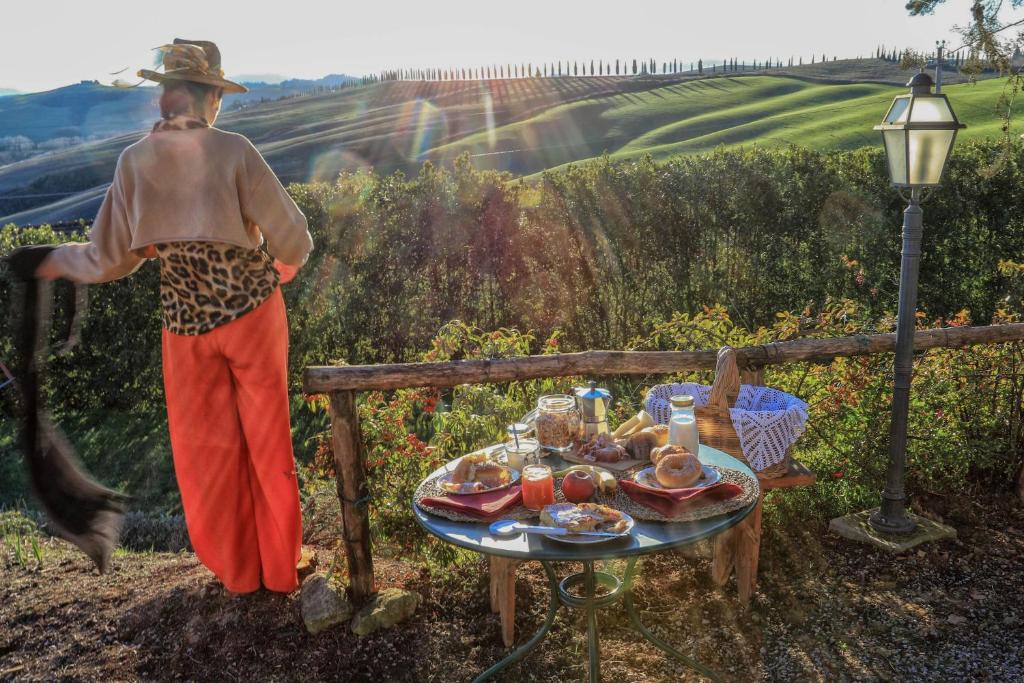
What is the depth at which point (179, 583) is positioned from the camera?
360 centimetres

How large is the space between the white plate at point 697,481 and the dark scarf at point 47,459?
207cm

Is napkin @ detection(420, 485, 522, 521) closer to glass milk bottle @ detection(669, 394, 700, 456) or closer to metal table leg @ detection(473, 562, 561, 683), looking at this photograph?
metal table leg @ detection(473, 562, 561, 683)

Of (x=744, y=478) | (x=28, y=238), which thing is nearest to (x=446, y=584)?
(x=744, y=478)

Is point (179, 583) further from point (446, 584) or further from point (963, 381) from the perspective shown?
point (963, 381)

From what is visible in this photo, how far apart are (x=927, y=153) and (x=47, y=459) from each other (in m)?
4.09

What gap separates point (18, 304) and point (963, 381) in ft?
16.5

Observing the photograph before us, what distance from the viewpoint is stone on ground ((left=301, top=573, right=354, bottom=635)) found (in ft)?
10.7

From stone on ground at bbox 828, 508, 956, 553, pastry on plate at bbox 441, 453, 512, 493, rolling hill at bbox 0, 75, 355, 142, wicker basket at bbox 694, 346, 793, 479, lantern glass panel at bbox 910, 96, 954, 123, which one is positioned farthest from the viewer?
rolling hill at bbox 0, 75, 355, 142

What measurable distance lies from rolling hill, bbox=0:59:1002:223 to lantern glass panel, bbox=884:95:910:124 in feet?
83.8

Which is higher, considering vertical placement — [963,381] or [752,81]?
[752,81]

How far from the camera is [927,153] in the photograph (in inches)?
146

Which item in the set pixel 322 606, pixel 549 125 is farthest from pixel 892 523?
pixel 549 125

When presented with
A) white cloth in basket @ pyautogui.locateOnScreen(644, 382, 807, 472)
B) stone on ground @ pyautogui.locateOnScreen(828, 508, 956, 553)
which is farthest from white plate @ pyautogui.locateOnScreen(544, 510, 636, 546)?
stone on ground @ pyautogui.locateOnScreen(828, 508, 956, 553)

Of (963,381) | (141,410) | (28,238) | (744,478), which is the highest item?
(28,238)
